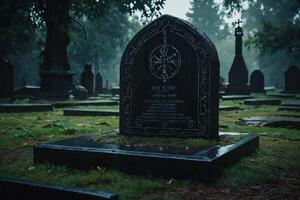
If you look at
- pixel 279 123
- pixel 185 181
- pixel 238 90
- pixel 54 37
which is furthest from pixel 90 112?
pixel 238 90

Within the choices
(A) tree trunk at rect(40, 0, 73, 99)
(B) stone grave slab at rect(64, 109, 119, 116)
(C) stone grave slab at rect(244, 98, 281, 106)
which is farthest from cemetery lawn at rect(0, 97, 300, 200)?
(A) tree trunk at rect(40, 0, 73, 99)

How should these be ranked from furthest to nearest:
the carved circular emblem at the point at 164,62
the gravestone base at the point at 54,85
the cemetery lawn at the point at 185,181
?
the gravestone base at the point at 54,85 → the carved circular emblem at the point at 164,62 → the cemetery lawn at the point at 185,181

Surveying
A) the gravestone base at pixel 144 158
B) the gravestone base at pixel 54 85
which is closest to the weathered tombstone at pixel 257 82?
the gravestone base at pixel 54 85

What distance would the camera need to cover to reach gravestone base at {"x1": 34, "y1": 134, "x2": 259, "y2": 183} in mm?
4031

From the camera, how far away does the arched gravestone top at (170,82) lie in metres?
5.29

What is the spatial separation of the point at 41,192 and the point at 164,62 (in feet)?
10.2

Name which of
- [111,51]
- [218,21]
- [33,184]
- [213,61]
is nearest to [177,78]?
[213,61]

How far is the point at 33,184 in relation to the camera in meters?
2.85

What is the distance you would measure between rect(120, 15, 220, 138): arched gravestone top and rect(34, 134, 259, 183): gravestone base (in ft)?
2.40

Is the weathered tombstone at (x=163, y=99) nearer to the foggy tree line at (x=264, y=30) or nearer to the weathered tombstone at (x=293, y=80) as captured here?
the weathered tombstone at (x=293, y=80)

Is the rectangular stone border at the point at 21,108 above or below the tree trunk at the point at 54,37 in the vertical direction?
below

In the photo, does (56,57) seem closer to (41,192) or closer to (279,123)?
(279,123)

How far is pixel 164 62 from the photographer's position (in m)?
5.49

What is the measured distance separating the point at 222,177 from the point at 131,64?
93.2 inches
